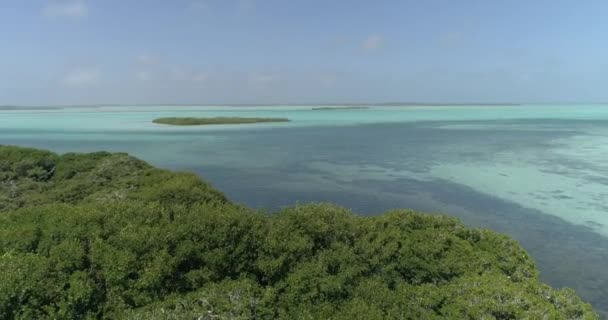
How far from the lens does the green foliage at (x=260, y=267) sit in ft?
25.1

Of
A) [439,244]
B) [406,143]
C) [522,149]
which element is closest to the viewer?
[439,244]

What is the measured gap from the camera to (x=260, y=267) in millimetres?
9000

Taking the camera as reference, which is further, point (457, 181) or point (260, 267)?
point (457, 181)

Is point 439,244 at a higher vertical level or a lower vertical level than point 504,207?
higher

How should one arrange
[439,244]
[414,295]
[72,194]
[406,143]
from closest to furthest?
[414,295], [439,244], [72,194], [406,143]

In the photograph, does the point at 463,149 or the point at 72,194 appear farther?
the point at 463,149

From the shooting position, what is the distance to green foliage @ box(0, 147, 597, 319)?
7.65 meters

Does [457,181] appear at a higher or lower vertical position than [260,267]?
lower

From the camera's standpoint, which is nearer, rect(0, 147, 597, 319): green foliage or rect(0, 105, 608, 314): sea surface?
rect(0, 147, 597, 319): green foliage

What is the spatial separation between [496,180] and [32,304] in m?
26.2

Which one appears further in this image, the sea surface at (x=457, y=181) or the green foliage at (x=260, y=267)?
the sea surface at (x=457, y=181)

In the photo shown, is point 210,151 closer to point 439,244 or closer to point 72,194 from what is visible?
point 72,194

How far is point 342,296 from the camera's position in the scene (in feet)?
28.3

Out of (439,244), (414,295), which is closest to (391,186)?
(439,244)
